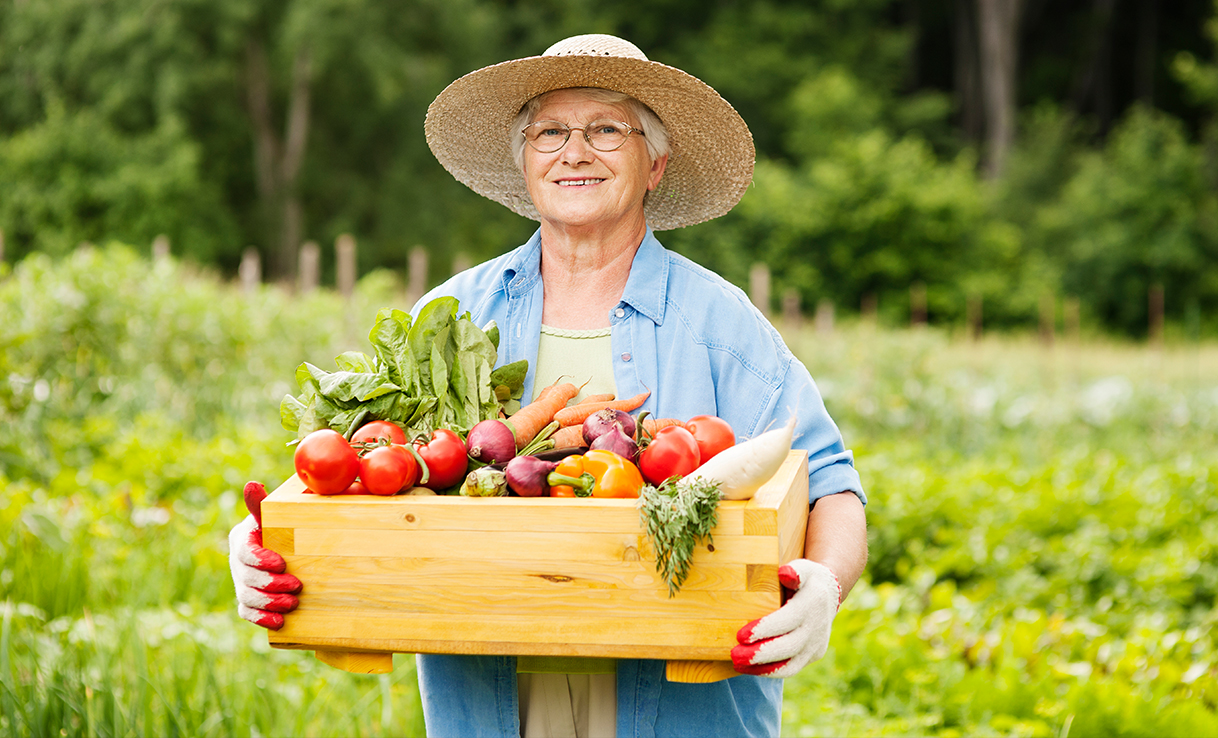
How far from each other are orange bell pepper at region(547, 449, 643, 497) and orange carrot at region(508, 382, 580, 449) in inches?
7.4

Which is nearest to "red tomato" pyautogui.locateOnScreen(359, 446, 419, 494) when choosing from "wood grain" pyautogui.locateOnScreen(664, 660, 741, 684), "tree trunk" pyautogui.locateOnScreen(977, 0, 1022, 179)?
"wood grain" pyautogui.locateOnScreen(664, 660, 741, 684)

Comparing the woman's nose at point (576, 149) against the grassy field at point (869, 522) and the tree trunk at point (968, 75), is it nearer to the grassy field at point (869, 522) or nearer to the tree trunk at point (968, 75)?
the grassy field at point (869, 522)

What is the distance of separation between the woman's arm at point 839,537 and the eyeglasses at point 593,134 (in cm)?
80

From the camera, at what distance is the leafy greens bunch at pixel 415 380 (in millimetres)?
1909

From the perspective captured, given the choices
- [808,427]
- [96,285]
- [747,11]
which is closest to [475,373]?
[808,427]

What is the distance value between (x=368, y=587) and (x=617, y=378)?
627 mm

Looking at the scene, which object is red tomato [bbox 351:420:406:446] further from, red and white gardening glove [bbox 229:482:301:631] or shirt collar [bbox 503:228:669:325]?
shirt collar [bbox 503:228:669:325]

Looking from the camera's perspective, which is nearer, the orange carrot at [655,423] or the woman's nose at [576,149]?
the orange carrot at [655,423]

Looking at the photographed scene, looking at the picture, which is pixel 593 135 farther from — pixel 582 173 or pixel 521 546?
pixel 521 546

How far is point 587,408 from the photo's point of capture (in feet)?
6.44

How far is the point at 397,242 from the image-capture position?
2217 centimetres

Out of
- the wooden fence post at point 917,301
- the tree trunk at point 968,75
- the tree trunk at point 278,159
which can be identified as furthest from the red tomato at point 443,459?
the tree trunk at point 968,75

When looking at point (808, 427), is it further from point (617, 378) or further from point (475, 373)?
point (475, 373)

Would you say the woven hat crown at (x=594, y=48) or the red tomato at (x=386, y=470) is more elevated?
the woven hat crown at (x=594, y=48)
